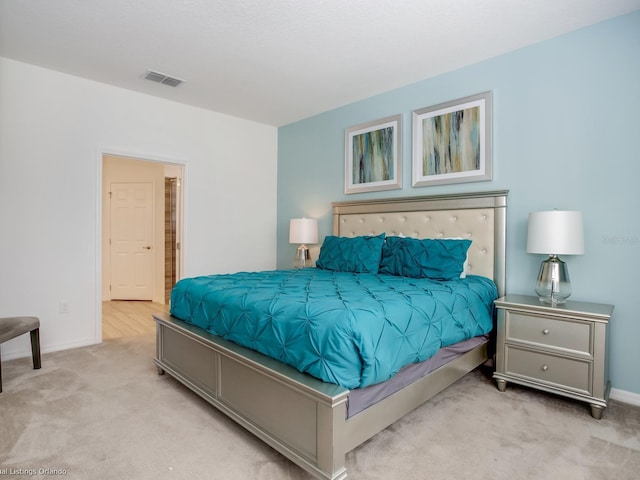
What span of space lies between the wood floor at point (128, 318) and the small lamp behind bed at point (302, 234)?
189 centimetres

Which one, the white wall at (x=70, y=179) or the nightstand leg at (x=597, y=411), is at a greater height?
the white wall at (x=70, y=179)

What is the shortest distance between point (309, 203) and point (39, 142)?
2.89m

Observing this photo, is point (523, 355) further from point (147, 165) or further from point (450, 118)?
point (147, 165)

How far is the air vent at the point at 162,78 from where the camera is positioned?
138 inches

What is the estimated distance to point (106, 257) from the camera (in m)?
5.94

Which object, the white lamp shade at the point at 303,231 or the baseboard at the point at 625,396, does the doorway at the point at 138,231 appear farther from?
the baseboard at the point at 625,396

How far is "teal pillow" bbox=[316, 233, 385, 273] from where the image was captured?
3482 mm

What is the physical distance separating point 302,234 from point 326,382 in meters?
2.92

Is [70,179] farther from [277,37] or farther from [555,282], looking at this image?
[555,282]

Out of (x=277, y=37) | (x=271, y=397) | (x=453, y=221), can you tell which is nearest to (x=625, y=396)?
(x=453, y=221)

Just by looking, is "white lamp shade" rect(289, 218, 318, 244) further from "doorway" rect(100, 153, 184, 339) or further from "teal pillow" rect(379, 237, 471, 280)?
"doorway" rect(100, 153, 184, 339)

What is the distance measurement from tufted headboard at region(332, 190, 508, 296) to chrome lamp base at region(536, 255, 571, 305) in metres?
0.46

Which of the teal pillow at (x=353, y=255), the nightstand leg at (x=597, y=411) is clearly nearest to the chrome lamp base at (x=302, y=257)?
the teal pillow at (x=353, y=255)

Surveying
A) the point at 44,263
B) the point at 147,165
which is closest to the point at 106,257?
the point at 147,165
